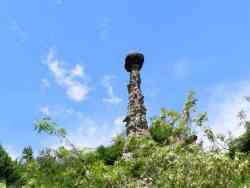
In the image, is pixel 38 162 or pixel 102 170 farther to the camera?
pixel 38 162

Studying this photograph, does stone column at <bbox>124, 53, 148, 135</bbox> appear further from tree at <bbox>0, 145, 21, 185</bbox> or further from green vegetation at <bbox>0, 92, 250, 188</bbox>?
tree at <bbox>0, 145, 21, 185</bbox>

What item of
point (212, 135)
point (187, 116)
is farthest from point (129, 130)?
point (212, 135)

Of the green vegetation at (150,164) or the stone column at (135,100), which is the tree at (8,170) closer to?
the green vegetation at (150,164)

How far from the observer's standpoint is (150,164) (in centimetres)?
1905

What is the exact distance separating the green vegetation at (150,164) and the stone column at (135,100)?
101cm

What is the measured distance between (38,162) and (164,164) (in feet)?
56.7

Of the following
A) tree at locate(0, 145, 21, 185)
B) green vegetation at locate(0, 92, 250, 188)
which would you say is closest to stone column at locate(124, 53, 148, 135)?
green vegetation at locate(0, 92, 250, 188)

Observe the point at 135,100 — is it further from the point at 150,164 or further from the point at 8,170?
the point at 150,164

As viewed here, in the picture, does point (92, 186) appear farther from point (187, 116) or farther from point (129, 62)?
point (129, 62)

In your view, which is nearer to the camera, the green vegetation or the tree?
the green vegetation

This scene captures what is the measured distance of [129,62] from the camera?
4344 cm

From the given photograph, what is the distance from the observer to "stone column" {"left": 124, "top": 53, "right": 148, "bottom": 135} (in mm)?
39594

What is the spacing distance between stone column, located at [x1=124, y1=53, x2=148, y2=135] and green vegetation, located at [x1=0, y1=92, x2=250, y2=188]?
101 centimetres

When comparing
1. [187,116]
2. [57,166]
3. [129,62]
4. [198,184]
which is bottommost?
[198,184]
